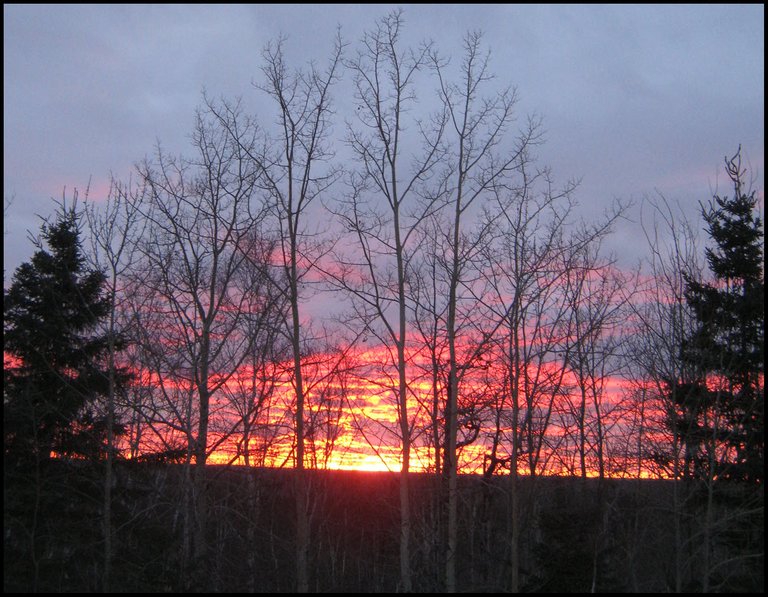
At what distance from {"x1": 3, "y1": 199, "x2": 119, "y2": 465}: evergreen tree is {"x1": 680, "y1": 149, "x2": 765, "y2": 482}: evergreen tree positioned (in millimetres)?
14416

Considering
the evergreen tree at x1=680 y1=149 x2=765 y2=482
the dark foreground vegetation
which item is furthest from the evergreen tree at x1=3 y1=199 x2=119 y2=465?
the evergreen tree at x1=680 y1=149 x2=765 y2=482

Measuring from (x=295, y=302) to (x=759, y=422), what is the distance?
11161mm

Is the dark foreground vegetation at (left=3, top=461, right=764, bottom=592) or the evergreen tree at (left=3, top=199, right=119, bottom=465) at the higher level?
the evergreen tree at (left=3, top=199, right=119, bottom=465)

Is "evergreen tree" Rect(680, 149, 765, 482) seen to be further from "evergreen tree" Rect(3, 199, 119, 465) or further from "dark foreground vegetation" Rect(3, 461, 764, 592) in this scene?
"evergreen tree" Rect(3, 199, 119, 465)

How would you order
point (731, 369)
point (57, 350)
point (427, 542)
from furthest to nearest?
point (427, 542)
point (57, 350)
point (731, 369)

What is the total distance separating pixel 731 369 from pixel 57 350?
17240 millimetres

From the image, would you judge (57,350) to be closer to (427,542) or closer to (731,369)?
(427,542)

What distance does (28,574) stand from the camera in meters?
16.8

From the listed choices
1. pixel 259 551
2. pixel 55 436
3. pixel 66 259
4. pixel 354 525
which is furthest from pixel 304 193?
pixel 354 525

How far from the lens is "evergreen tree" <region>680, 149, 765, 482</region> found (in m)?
16.0

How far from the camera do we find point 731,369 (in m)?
16.3

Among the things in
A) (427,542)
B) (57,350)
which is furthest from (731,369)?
(57,350)

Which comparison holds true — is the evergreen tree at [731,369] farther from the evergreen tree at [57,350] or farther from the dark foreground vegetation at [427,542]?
the evergreen tree at [57,350]

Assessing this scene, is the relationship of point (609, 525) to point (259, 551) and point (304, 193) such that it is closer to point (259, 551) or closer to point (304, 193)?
point (259, 551)
